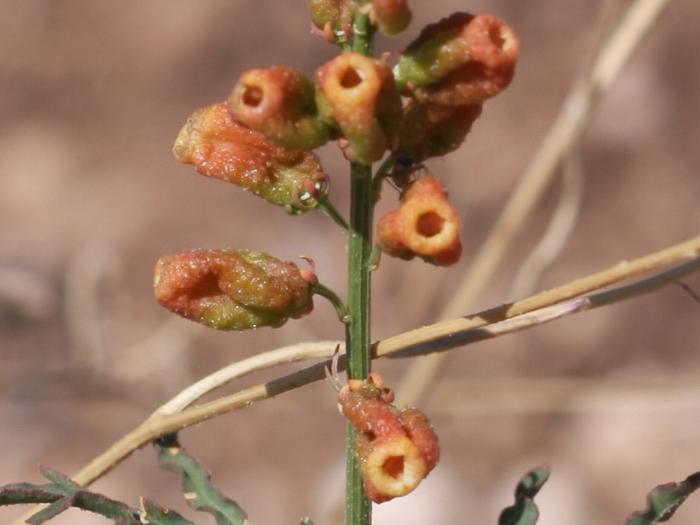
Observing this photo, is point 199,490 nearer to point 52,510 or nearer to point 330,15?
point 52,510

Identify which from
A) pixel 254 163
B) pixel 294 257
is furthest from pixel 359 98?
pixel 294 257

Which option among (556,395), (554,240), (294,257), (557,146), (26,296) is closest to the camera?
(554,240)

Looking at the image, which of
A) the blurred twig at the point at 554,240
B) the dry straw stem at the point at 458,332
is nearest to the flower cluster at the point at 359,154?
the dry straw stem at the point at 458,332

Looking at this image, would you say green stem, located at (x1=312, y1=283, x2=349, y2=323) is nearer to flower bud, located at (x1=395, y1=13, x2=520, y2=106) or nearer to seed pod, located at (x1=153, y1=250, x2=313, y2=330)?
seed pod, located at (x1=153, y1=250, x2=313, y2=330)

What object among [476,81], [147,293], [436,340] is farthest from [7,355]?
[476,81]

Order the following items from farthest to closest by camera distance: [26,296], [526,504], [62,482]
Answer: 1. [26,296]
2. [526,504]
3. [62,482]

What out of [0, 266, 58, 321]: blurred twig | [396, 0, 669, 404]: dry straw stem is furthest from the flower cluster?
[0, 266, 58, 321]: blurred twig
